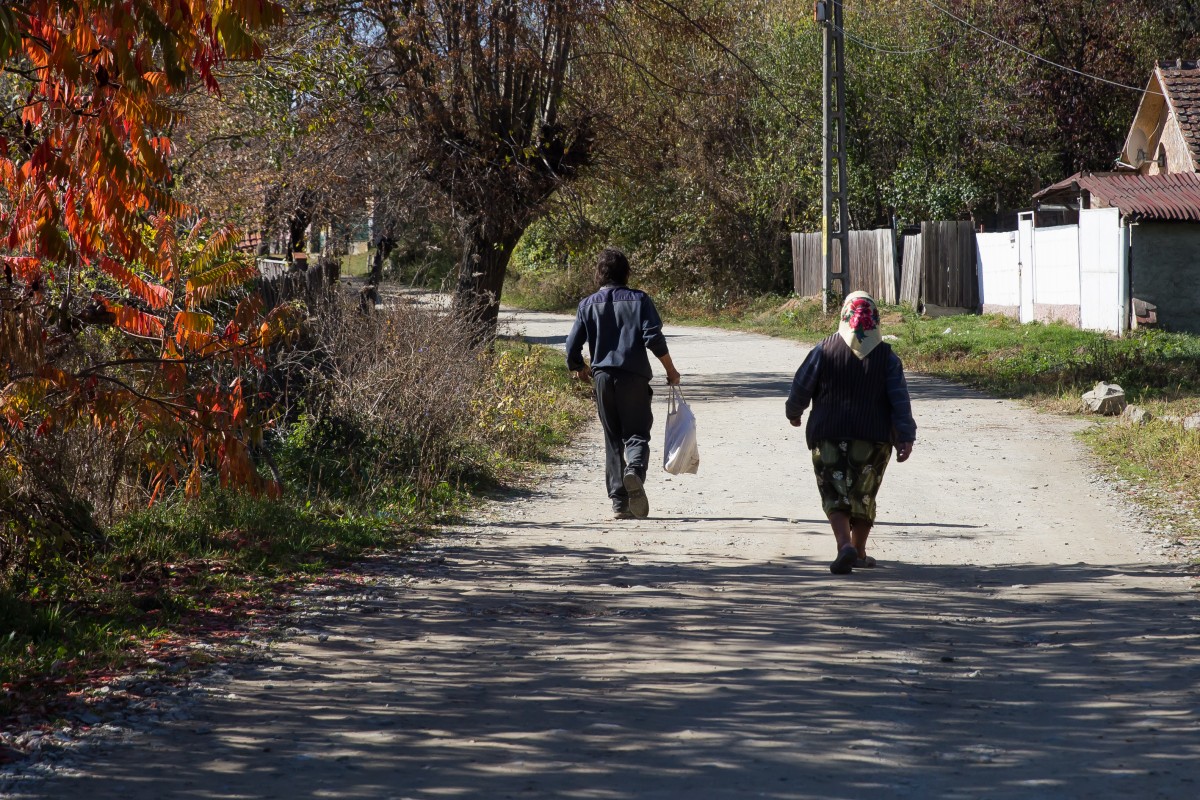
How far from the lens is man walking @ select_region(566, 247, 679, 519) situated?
869 centimetres

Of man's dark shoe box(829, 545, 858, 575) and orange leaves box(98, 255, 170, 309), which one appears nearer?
orange leaves box(98, 255, 170, 309)

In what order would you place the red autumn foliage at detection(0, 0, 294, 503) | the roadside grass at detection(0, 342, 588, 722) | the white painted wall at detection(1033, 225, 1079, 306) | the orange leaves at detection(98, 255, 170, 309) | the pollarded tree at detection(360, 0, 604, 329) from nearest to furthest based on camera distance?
the red autumn foliage at detection(0, 0, 294, 503) < the roadside grass at detection(0, 342, 588, 722) < the orange leaves at detection(98, 255, 170, 309) < the pollarded tree at detection(360, 0, 604, 329) < the white painted wall at detection(1033, 225, 1079, 306)

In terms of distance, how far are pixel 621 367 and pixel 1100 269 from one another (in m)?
15.8

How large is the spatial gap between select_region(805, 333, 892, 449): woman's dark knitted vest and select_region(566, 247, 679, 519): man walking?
4.94ft

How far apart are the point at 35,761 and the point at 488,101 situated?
13.6 metres

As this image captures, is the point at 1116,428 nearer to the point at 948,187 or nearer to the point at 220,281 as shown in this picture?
the point at 220,281

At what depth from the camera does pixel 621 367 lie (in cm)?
870

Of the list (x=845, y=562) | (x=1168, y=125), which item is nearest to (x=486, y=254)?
(x=845, y=562)

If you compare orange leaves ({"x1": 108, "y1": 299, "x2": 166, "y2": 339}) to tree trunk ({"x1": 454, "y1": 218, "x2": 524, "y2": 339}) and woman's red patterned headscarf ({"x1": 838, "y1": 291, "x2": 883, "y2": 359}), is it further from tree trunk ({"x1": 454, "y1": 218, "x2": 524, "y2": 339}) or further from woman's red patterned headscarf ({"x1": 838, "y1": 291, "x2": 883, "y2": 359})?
tree trunk ({"x1": 454, "y1": 218, "x2": 524, "y2": 339})

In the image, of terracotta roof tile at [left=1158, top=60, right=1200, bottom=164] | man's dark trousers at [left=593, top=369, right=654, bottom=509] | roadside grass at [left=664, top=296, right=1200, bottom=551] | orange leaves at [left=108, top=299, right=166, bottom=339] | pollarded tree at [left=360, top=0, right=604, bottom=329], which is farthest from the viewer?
terracotta roof tile at [left=1158, top=60, right=1200, bottom=164]

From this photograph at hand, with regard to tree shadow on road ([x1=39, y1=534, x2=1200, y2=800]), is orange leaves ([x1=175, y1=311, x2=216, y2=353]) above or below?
above

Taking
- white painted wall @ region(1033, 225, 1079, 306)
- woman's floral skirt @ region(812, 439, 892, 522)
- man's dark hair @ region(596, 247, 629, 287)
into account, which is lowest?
woman's floral skirt @ region(812, 439, 892, 522)

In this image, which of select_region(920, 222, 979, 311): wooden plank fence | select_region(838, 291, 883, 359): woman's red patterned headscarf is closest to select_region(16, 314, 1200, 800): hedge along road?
select_region(838, 291, 883, 359): woman's red patterned headscarf

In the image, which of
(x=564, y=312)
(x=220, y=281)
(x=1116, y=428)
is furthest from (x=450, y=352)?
(x=564, y=312)
